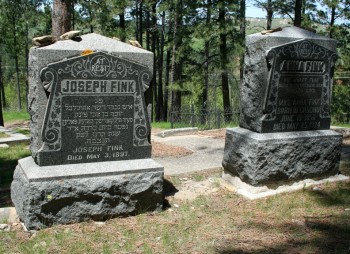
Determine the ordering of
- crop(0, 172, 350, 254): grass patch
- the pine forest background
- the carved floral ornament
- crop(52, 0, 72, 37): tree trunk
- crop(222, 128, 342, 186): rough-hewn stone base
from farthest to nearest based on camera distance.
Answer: the pine forest background, crop(52, 0, 72, 37): tree trunk, crop(222, 128, 342, 186): rough-hewn stone base, the carved floral ornament, crop(0, 172, 350, 254): grass patch

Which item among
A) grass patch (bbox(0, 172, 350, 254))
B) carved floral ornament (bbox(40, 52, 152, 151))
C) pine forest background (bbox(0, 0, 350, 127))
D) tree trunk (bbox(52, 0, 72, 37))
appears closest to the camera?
grass patch (bbox(0, 172, 350, 254))

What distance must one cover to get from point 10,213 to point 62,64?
1.91m

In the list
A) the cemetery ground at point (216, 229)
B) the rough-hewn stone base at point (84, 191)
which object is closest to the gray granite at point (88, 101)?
the rough-hewn stone base at point (84, 191)

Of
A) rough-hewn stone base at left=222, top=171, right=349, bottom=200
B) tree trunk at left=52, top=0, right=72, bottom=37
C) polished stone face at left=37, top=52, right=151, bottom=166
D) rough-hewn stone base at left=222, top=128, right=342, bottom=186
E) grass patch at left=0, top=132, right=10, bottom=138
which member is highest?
tree trunk at left=52, top=0, right=72, bottom=37

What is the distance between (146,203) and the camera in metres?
4.60

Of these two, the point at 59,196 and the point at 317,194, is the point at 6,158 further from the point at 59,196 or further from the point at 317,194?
the point at 317,194

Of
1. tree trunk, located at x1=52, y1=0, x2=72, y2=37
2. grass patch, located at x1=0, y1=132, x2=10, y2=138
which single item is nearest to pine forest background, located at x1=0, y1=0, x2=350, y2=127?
tree trunk, located at x1=52, y1=0, x2=72, y2=37

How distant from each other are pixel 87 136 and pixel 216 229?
1.81 m

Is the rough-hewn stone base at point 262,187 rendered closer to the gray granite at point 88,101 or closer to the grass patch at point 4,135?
the gray granite at point 88,101

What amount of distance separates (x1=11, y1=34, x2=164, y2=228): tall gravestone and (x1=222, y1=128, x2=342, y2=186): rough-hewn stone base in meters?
1.39

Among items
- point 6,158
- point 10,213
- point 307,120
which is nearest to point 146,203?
point 10,213

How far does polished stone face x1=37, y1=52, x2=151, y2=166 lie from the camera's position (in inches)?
165

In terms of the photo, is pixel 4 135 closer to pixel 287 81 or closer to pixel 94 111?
pixel 94 111

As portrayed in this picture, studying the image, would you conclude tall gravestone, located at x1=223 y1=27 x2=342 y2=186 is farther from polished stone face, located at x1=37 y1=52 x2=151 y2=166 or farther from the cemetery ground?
polished stone face, located at x1=37 y1=52 x2=151 y2=166
